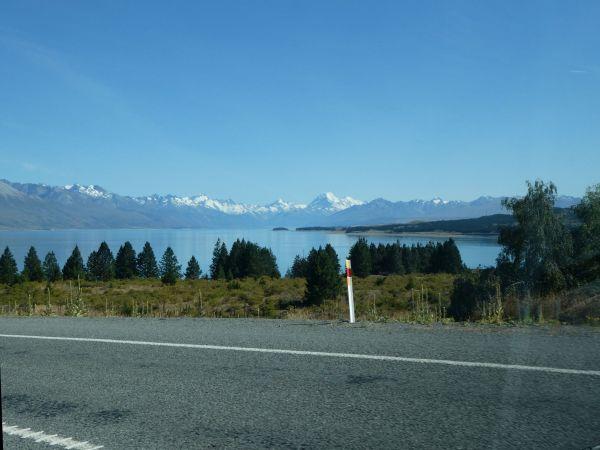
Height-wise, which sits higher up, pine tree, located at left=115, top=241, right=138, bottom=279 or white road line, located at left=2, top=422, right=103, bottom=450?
white road line, located at left=2, top=422, right=103, bottom=450

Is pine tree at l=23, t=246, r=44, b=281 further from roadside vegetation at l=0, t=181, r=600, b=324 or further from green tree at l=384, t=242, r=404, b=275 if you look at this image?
green tree at l=384, t=242, r=404, b=275

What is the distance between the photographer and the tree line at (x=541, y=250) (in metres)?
31.2

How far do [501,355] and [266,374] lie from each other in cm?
275

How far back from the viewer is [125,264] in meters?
107

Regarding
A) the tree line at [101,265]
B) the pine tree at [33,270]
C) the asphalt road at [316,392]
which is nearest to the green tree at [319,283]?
the asphalt road at [316,392]

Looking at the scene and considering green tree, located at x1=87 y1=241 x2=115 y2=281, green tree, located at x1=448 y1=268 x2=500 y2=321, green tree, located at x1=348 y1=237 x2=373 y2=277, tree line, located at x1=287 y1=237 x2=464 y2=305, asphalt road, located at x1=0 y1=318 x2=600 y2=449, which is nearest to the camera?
asphalt road, located at x1=0 y1=318 x2=600 y2=449

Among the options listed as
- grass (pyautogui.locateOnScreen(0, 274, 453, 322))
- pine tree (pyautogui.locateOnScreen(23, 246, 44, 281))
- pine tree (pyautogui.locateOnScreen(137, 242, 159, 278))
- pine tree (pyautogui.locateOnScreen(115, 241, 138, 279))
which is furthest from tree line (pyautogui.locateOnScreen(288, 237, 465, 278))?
pine tree (pyautogui.locateOnScreen(23, 246, 44, 281))

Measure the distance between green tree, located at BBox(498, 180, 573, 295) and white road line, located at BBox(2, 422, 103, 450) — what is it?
29931mm

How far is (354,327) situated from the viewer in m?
9.08

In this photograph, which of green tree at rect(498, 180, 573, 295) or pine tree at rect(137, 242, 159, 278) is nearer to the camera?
green tree at rect(498, 180, 573, 295)

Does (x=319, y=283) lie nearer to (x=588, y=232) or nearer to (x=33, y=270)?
(x=588, y=232)

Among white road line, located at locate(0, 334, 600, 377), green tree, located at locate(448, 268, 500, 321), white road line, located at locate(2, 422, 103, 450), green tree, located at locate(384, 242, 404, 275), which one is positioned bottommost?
green tree, located at locate(384, 242, 404, 275)

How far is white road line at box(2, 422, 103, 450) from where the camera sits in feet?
13.5

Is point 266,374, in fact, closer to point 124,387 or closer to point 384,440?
point 124,387
